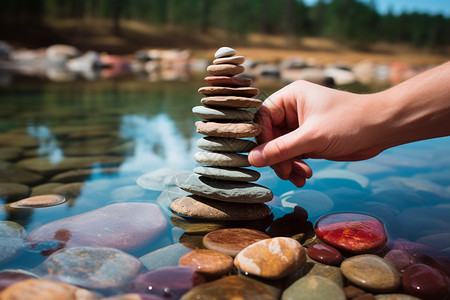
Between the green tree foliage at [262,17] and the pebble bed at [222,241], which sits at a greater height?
the green tree foliage at [262,17]

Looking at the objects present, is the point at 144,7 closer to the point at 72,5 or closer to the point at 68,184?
the point at 72,5

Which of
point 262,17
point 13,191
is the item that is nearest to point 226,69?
point 13,191

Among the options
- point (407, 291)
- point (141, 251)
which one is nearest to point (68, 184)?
point (141, 251)

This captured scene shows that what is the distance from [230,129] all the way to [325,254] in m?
1.00

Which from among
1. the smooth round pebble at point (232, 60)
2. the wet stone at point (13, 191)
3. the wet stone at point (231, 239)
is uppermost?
the smooth round pebble at point (232, 60)

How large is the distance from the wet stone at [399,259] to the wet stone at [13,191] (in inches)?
111

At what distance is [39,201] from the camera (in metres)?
2.59

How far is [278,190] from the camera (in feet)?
9.89

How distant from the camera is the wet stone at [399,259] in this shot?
181 cm

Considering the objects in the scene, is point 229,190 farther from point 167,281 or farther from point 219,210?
point 167,281

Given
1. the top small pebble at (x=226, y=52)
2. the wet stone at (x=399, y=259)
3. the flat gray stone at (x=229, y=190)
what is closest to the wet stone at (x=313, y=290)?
the wet stone at (x=399, y=259)

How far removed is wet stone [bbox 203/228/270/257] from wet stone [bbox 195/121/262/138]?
65 cm

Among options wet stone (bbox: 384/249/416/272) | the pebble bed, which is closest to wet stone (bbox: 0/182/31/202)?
the pebble bed

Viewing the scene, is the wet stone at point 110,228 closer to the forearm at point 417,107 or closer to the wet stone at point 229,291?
the wet stone at point 229,291
